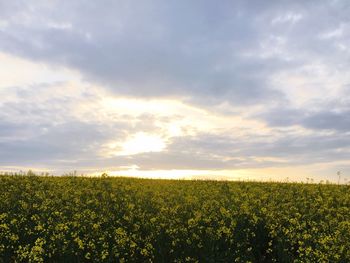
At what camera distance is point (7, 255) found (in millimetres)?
14766

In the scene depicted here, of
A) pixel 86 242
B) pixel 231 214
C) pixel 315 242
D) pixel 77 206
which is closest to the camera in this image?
pixel 315 242

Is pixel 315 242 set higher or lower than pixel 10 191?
lower

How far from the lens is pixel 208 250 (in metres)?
14.2

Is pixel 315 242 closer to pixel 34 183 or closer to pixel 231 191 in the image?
pixel 231 191

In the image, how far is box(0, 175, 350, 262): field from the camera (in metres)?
14.1

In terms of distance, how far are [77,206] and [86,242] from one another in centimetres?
273

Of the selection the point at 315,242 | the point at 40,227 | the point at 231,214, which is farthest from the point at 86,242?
the point at 315,242

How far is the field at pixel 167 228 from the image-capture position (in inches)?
555

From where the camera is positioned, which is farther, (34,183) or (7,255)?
(34,183)

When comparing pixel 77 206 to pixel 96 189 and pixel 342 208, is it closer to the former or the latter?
pixel 96 189

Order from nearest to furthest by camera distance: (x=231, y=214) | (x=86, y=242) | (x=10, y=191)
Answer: (x=86, y=242), (x=231, y=214), (x=10, y=191)

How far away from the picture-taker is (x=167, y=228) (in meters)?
15.5

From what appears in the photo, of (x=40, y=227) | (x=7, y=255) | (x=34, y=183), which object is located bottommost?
(x=7, y=255)

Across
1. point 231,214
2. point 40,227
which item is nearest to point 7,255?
point 40,227
